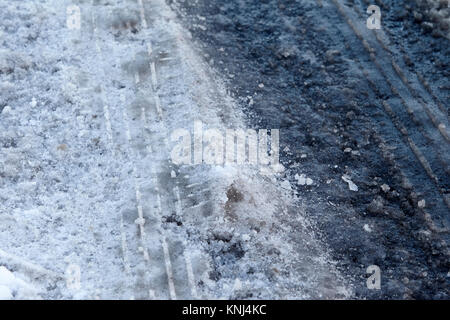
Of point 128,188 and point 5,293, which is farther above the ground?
point 128,188

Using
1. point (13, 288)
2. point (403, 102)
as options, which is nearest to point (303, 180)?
point (403, 102)

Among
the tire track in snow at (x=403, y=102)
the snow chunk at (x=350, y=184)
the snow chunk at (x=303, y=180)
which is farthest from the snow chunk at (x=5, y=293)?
the tire track in snow at (x=403, y=102)

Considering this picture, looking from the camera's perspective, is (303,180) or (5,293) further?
(303,180)

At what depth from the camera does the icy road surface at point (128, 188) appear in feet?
12.9

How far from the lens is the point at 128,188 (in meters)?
4.46

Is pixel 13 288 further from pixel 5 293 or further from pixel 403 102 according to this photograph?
pixel 403 102

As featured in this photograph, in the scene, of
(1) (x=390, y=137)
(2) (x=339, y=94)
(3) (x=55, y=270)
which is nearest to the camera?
(3) (x=55, y=270)

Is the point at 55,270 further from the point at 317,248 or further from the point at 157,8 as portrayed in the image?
the point at 157,8

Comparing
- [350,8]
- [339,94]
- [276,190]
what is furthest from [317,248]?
[350,8]

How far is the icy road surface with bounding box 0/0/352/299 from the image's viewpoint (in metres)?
3.92

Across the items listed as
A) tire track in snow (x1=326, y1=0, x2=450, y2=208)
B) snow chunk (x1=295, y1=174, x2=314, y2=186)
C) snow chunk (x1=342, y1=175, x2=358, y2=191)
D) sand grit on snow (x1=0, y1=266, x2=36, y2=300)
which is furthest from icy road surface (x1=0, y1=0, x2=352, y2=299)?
tire track in snow (x1=326, y1=0, x2=450, y2=208)

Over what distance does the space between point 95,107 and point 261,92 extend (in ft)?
4.99

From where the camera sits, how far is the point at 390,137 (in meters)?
4.89

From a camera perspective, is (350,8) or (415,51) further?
(350,8)
